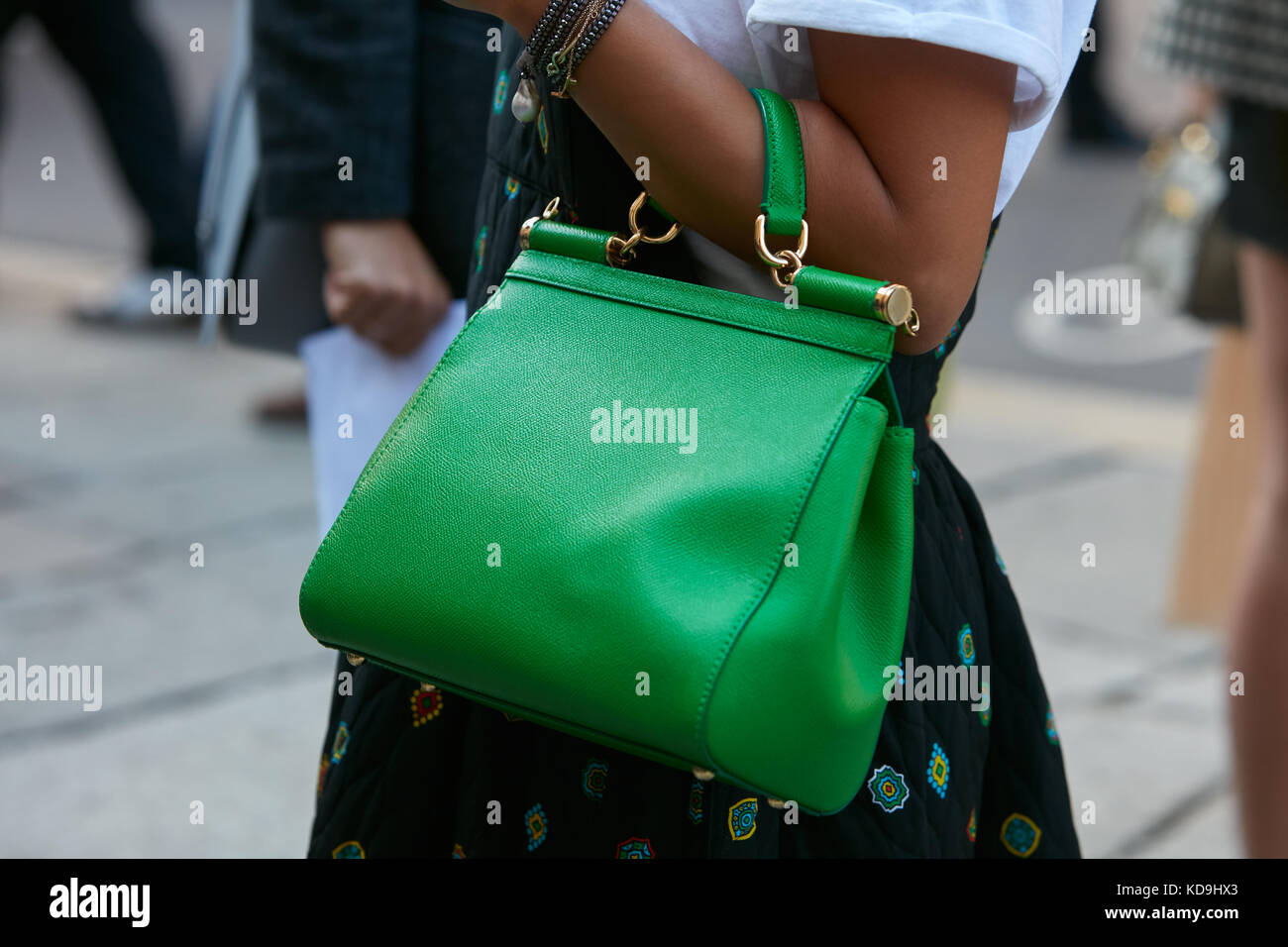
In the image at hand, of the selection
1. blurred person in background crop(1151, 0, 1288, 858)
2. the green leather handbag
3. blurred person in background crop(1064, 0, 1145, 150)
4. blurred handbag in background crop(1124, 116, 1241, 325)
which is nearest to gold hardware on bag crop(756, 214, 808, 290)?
the green leather handbag

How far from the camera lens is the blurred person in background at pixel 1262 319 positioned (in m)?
2.32

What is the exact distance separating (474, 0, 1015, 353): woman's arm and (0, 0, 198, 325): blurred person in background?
537cm

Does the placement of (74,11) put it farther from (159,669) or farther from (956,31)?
(956,31)

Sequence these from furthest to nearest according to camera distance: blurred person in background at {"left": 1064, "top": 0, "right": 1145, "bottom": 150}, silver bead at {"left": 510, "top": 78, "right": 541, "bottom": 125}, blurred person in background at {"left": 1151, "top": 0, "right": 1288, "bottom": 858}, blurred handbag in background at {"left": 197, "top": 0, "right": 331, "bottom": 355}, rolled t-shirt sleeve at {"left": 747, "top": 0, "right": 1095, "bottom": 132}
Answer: blurred person in background at {"left": 1064, "top": 0, "right": 1145, "bottom": 150} → blurred person in background at {"left": 1151, "top": 0, "right": 1288, "bottom": 858} → blurred handbag in background at {"left": 197, "top": 0, "right": 331, "bottom": 355} → silver bead at {"left": 510, "top": 78, "right": 541, "bottom": 125} → rolled t-shirt sleeve at {"left": 747, "top": 0, "right": 1095, "bottom": 132}

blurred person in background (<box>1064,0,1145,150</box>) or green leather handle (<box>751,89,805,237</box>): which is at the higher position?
blurred person in background (<box>1064,0,1145,150</box>)

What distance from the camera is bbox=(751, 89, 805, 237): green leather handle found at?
1163mm

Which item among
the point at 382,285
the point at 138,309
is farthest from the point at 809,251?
the point at 138,309

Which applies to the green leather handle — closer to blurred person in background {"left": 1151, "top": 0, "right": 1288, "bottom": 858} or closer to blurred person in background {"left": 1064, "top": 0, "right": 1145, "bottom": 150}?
blurred person in background {"left": 1151, "top": 0, "right": 1288, "bottom": 858}

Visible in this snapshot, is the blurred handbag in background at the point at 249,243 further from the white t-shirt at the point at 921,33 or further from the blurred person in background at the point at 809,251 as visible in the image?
the white t-shirt at the point at 921,33

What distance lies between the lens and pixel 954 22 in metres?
1.11

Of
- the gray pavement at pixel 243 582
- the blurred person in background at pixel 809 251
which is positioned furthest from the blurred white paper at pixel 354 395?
the gray pavement at pixel 243 582

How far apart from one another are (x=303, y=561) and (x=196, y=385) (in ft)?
5.67
